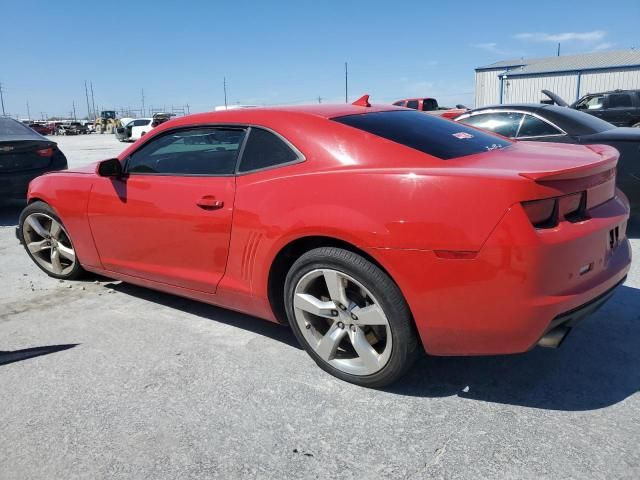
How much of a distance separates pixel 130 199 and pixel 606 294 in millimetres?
2873

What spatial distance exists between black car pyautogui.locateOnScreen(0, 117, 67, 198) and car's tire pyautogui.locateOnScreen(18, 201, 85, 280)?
269 cm

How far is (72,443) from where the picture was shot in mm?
2346

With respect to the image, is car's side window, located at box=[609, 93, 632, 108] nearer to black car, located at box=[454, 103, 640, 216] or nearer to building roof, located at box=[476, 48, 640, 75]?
black car, located at box=[454, 103, 640, 216]

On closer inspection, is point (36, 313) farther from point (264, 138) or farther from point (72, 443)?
point (264, 138)

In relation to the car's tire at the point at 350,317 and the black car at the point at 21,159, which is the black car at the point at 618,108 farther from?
the car's tire at the point at 350,317

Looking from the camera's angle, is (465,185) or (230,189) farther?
(230,189)

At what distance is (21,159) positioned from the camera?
718 centimetres

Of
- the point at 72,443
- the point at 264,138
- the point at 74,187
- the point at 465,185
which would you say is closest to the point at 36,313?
the point at 74,187

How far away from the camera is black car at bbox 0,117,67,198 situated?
23.0 ft

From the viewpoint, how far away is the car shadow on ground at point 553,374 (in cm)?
257

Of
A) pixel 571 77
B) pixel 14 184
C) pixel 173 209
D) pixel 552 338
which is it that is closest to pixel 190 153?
pixel 173 209

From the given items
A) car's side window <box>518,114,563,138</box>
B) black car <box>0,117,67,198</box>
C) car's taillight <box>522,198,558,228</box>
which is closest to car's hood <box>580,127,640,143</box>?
car's side window <box>518,114,563,138</box>

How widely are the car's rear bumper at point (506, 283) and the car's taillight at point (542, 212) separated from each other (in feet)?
0.12

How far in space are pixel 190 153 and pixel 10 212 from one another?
6.00 m
